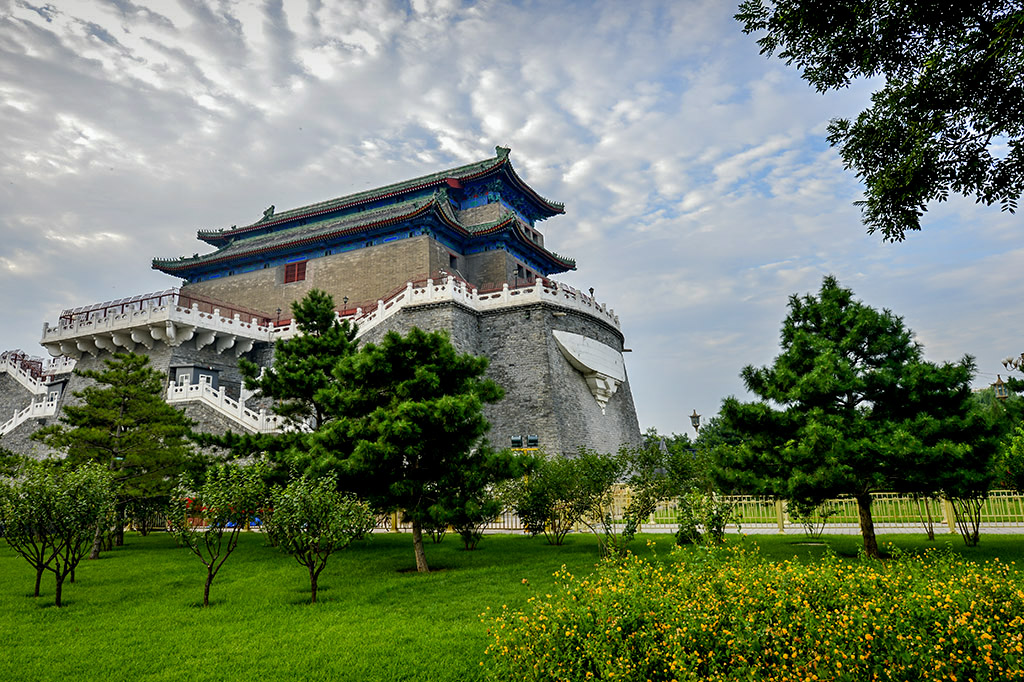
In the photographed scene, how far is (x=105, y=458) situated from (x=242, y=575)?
6171 mm

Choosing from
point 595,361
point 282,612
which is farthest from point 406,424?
point 595,361

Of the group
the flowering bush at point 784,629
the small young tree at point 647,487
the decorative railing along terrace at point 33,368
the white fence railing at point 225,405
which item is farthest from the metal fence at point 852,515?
the decorative railing along terrace at point 33,368

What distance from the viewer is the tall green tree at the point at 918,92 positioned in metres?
8.02

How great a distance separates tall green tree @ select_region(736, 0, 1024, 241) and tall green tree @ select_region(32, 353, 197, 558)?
1542cm

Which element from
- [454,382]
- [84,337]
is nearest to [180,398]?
[84,337]

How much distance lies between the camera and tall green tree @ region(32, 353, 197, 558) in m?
15.0

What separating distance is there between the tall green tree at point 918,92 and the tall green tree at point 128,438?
50.6ft

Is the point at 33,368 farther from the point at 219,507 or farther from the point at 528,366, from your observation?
the point at 219,507

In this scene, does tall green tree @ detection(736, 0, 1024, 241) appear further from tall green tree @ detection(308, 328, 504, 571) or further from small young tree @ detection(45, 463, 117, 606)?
small young tree @ detection(45, 463, 117, 606)

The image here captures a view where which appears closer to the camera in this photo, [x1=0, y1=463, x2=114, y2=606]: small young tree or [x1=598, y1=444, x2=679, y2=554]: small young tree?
[x1=0, y1=463, x2=114, y2=606]: small young tree

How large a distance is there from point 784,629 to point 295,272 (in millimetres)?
29323

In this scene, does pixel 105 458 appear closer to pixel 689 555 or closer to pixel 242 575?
pixel 242 575

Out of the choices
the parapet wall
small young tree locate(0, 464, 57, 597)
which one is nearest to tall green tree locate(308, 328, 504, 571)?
small young tree locate(0, 464, 57, 597)

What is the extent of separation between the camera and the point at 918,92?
27.8 ft
